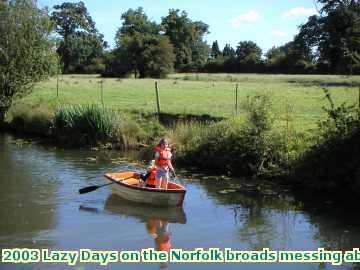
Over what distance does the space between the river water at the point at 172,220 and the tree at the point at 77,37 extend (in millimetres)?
80875

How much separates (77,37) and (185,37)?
20777 mm

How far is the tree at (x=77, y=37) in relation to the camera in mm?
98312

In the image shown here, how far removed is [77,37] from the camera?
10631 cm

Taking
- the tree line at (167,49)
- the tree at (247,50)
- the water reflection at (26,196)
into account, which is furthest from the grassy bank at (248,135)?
the tree at (247,50)

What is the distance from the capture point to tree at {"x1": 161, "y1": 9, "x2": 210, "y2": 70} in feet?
343

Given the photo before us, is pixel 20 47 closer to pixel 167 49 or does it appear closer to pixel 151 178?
pixel 151 178

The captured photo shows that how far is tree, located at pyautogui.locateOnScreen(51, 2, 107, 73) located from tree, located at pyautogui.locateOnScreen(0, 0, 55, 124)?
63814 millimetres

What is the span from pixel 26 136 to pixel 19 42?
6.01 metres

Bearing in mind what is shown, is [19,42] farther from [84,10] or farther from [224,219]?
[84,10]

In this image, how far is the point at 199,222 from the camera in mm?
12914

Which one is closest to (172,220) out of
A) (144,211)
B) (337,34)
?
(144,211)

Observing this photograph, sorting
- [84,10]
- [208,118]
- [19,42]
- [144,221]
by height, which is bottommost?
[144,221]

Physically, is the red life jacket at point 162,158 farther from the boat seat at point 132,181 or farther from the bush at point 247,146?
the bush at point 247,146

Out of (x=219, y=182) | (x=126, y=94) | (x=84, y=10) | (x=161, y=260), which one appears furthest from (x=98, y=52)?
(x=161, y=260)
